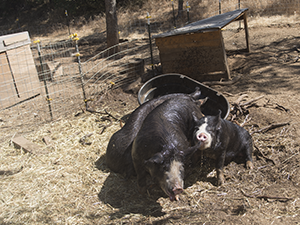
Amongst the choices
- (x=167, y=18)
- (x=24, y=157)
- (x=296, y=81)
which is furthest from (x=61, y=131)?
(x=167, y=18)

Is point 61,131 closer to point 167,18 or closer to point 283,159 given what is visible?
point 283,159

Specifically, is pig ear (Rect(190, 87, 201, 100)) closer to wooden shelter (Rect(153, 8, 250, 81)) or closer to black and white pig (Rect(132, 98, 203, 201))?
black and white pig (Rect(132, 98, 203, 201))

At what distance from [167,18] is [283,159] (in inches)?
509

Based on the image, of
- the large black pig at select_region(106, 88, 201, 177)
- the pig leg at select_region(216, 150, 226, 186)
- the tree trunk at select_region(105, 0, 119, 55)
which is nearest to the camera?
the pig leg at select_region(216, 150, 226, 186)

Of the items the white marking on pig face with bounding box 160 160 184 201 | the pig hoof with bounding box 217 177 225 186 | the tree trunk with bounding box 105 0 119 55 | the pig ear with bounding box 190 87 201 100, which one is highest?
the tree trunk with bounding box 105 0 119 55

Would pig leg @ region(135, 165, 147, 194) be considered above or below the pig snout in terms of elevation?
below

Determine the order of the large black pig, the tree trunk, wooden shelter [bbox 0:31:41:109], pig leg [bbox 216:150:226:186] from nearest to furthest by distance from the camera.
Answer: pig leg [bbox 216:150:226:186] → the large black pig → wooden shelter [bbox 0:31:41:109] → the tree trunk

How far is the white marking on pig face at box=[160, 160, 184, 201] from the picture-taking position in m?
2.78

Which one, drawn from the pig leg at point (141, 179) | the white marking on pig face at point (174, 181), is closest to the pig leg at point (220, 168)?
the white marking on pig face at point (174, 181)

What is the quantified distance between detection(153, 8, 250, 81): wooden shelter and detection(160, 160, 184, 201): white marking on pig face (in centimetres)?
401

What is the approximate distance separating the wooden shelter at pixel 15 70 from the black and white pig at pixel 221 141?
4466mm

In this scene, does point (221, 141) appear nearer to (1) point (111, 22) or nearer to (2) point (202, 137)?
(2) point (202, 137)

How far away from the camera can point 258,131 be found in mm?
4562

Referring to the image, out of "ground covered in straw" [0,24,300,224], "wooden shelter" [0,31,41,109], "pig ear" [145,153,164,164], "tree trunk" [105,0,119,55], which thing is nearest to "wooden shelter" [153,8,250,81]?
"ground covered in straw" [0,24,300,224]
